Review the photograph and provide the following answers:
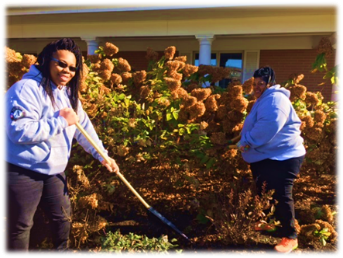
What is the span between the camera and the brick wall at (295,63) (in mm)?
8516

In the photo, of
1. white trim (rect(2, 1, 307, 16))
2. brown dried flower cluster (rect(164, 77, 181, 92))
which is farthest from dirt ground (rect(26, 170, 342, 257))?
white trim (rect(2, 1, 307, 16))

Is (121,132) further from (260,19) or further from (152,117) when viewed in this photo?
(260,19)

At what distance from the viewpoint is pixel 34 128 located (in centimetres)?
164

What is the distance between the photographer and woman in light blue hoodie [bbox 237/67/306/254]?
2.23 m

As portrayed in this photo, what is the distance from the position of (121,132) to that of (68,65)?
983 mm

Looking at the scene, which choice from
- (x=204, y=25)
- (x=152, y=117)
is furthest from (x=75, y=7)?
(x=152, y=117)

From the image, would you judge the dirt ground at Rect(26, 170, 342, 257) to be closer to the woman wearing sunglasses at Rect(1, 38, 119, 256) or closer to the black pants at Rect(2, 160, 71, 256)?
the black pants at Rect(2, 160, 71, 256)

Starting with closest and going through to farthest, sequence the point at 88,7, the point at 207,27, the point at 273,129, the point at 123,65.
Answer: the point at 273,129 → the point at 123,65 → the point at 88,7 → the point at 207,27

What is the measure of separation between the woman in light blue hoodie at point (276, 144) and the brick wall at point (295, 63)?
680 centimetres

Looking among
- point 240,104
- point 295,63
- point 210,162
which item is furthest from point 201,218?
point 295,63

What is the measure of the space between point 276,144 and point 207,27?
5.33 metres

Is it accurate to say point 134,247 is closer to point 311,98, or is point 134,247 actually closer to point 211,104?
point 211,104

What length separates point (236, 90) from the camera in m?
2.76

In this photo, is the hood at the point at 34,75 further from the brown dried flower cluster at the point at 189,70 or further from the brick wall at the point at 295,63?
the brick wall at the point at 295,63
